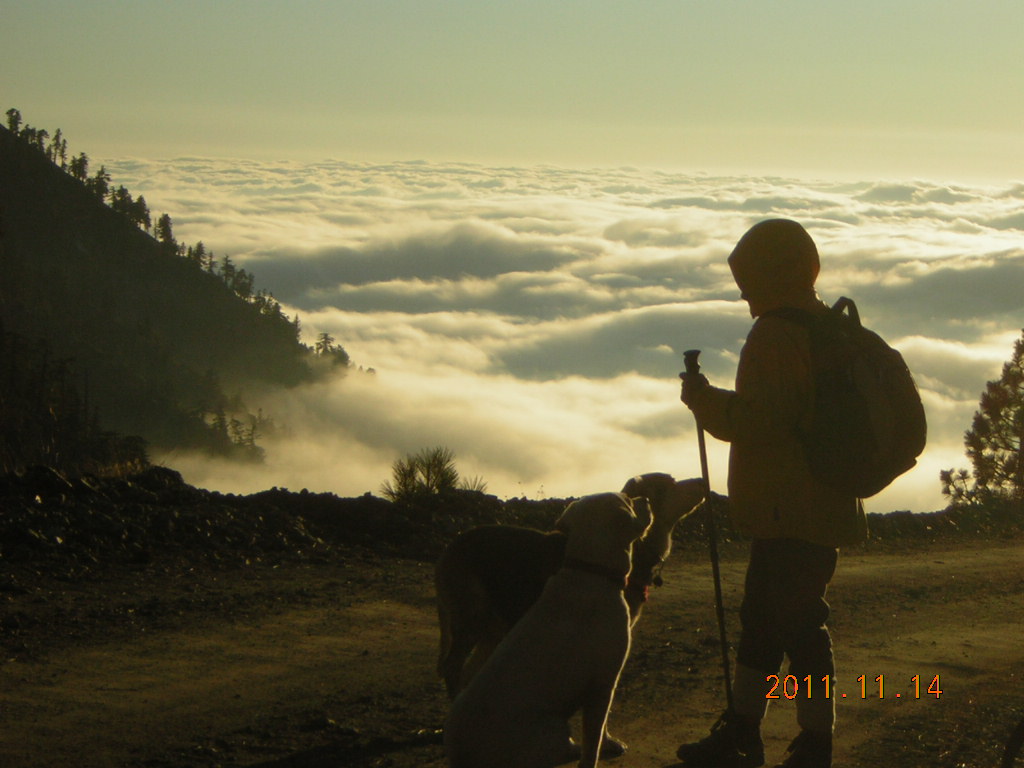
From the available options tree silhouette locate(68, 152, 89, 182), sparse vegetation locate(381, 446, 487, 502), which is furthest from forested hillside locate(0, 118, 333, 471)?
sparse vegetation locate(381, 446, 487, 502)

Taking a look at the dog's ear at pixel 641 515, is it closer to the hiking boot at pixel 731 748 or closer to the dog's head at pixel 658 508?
the dog's head at pixel 658 508

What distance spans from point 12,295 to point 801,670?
4058 inches

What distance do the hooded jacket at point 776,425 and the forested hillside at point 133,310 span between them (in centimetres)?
9211

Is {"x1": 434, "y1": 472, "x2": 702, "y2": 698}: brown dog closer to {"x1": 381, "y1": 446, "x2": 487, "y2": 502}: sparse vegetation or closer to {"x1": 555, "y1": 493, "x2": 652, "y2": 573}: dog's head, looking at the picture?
{"x1": 555, "y1": 493, "x2": 652, "y2": 573}: dog's head

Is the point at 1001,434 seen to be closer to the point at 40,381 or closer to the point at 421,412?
the point at 40,381

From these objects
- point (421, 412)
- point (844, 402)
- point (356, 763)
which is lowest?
point (356, 763)

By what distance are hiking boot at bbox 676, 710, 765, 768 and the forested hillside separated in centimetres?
9188

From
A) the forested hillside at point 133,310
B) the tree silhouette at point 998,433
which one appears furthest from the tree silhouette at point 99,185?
the tree silhouette at point 998,433

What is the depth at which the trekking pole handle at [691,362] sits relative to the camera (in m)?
5.18

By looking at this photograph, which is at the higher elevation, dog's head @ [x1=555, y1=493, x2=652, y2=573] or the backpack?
the backpack

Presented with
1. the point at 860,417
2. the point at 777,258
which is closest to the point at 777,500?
the point at 860,417

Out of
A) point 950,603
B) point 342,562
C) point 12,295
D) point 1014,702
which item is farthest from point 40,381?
point 12,295

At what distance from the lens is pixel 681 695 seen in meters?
6.57

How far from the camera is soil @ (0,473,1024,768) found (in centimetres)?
557
